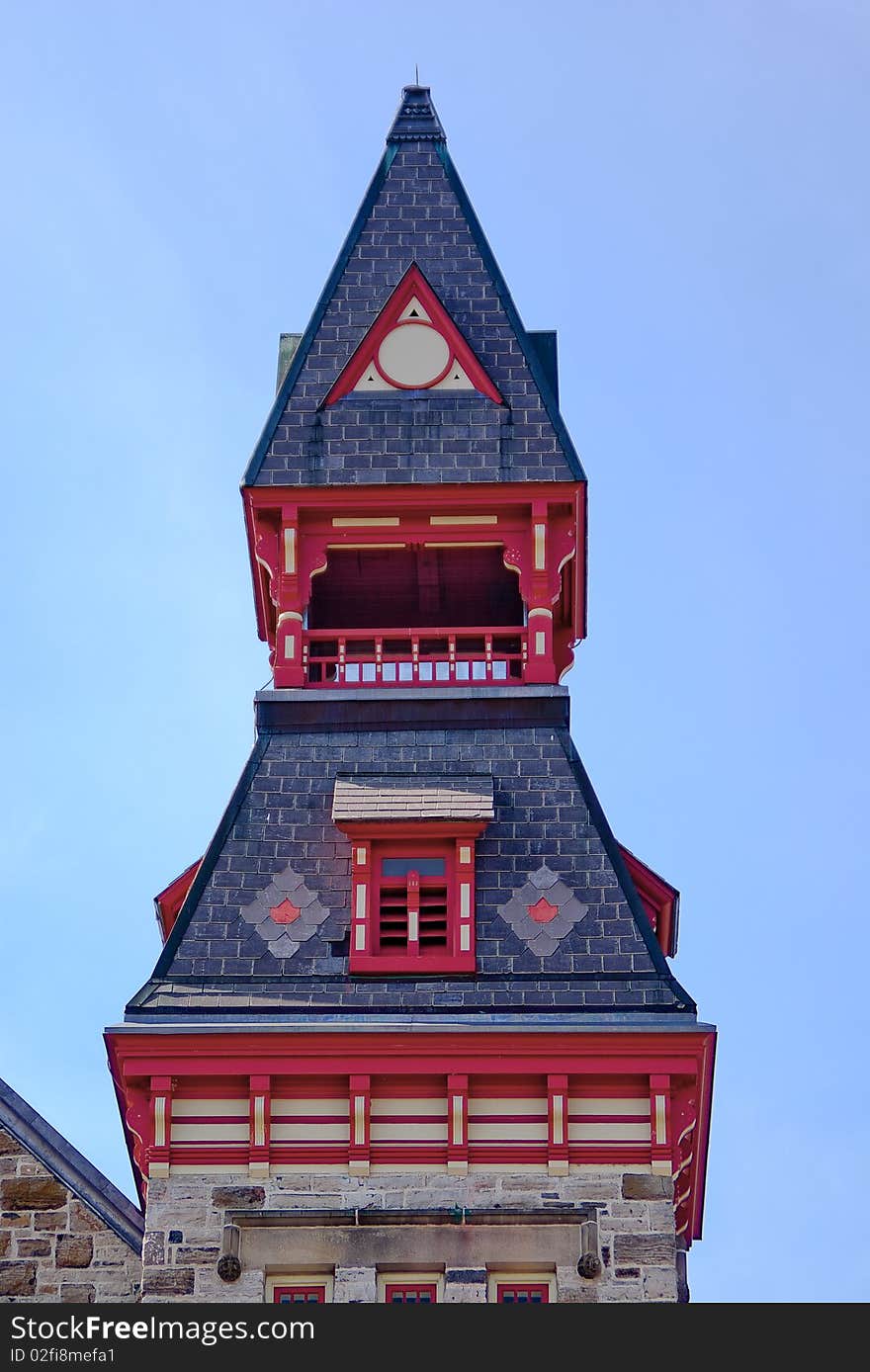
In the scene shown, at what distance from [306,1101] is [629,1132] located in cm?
366

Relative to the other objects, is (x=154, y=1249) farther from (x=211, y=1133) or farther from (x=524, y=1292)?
(x=524, y=1292)

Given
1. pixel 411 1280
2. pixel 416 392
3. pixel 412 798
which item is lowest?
pixel 411 1280

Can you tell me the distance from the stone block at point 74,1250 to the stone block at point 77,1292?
225mm

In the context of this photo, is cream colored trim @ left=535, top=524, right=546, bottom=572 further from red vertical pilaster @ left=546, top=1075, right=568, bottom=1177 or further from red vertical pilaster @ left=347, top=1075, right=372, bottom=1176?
red vertical pilaster @ left=347, top=1075, right=372, bottom=1176

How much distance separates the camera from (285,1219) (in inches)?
1328

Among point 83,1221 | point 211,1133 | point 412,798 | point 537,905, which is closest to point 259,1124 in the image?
point 211,1133

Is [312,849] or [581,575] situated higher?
[581,575]

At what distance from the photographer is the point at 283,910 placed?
36344 mm

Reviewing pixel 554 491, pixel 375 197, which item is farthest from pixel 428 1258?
pixel 375 197

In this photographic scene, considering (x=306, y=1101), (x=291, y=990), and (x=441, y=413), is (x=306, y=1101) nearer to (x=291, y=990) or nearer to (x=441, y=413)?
(x=291, y=990)

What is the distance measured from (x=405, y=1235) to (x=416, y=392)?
12.1m

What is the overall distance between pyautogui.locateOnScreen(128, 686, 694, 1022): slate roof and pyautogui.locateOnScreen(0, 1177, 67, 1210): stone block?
85.0 inches

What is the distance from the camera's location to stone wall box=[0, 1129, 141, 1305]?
113 feet

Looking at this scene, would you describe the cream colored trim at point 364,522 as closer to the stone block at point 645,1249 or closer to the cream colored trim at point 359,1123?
the cream colored trim at point 359,1123
